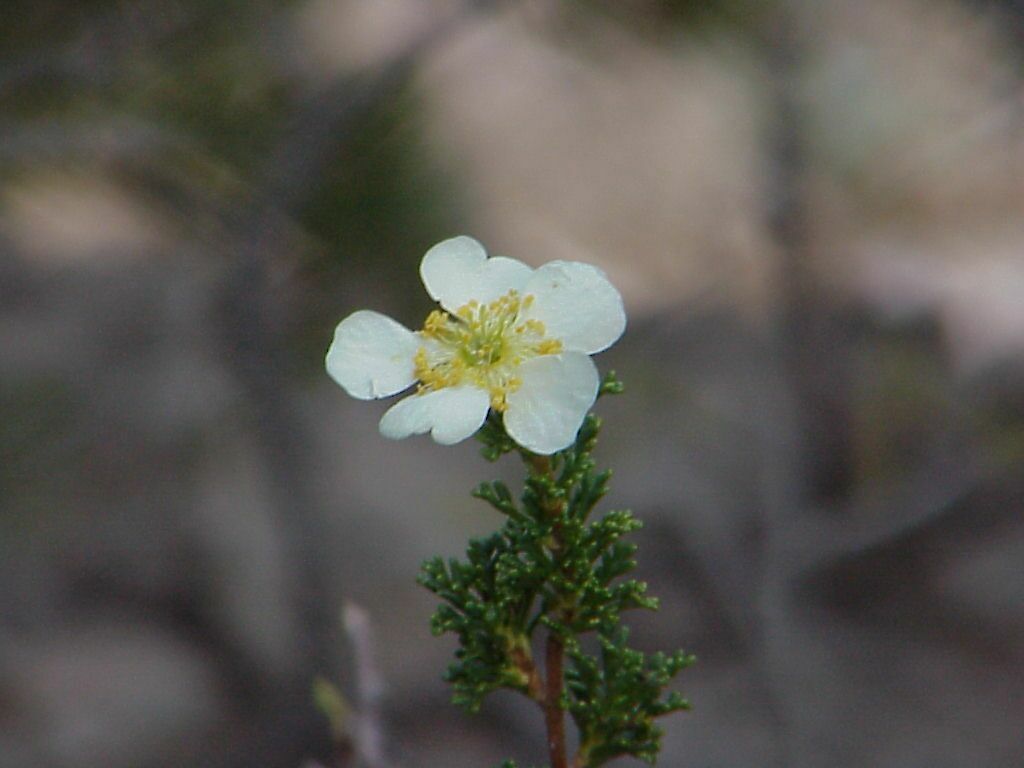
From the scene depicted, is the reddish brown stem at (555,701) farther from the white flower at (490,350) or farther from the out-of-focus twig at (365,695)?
the out-of-focus twig at (365,695)

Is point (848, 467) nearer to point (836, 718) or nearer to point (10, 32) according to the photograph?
point (836, 718)

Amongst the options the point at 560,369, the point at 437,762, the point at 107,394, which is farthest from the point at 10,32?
the point at 437,762

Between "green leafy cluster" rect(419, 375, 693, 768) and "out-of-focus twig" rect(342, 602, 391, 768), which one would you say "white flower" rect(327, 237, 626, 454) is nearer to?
"green leafy cluster" rect(419, 375, 693, 768)

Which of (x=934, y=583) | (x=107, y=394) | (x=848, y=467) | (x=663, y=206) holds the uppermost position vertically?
(x=663, y=206)

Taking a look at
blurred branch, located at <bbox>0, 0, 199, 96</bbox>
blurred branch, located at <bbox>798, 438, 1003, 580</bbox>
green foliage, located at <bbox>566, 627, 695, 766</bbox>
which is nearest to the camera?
green foliage, located at <bbox>566, 627, 695, 766</bbox>

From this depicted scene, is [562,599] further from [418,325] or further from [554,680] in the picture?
[418,325]

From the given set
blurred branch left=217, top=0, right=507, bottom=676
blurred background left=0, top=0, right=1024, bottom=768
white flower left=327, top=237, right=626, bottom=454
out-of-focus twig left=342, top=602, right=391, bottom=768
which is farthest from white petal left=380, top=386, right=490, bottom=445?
blurred branch left=217, top=0, right=507, bottom=676

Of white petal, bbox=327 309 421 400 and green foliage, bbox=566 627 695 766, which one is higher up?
white petal, bbox=327 309 421 400
